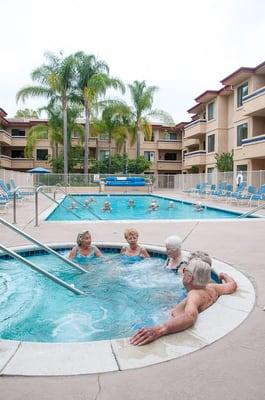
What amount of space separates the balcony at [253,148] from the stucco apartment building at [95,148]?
20.9 metres

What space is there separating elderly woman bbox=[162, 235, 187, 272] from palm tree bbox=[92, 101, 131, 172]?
3403cm

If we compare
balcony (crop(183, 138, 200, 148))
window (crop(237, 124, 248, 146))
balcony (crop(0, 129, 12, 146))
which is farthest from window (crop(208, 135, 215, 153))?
balcony (crop(0, 129, 12, 146))

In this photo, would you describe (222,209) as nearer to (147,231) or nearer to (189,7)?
(147,231)

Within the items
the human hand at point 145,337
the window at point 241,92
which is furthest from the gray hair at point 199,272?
the window at point 241,92

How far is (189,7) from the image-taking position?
8.26m

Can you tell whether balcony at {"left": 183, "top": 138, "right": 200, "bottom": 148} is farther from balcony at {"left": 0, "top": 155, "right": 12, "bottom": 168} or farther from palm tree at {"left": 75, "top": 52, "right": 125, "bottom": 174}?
balcony at {"left": 0, "top": 155, "right": 12, "bottom": 168}

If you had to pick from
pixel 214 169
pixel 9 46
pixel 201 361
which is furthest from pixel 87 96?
pixel 201 361

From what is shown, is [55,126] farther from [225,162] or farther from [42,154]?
[225,162]

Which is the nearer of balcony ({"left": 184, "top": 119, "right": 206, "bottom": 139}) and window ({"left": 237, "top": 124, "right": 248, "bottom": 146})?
window ({"left": 237, "top": 124, "right": 248, "bottom": 146})

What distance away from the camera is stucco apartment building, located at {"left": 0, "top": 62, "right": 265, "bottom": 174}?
26859mm

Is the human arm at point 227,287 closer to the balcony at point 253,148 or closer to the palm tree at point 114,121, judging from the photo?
the balcony at point 253,148

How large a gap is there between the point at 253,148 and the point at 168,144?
25050 millimetres

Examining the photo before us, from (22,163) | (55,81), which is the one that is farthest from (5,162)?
(55,81)

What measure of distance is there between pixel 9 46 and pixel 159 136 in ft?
130
